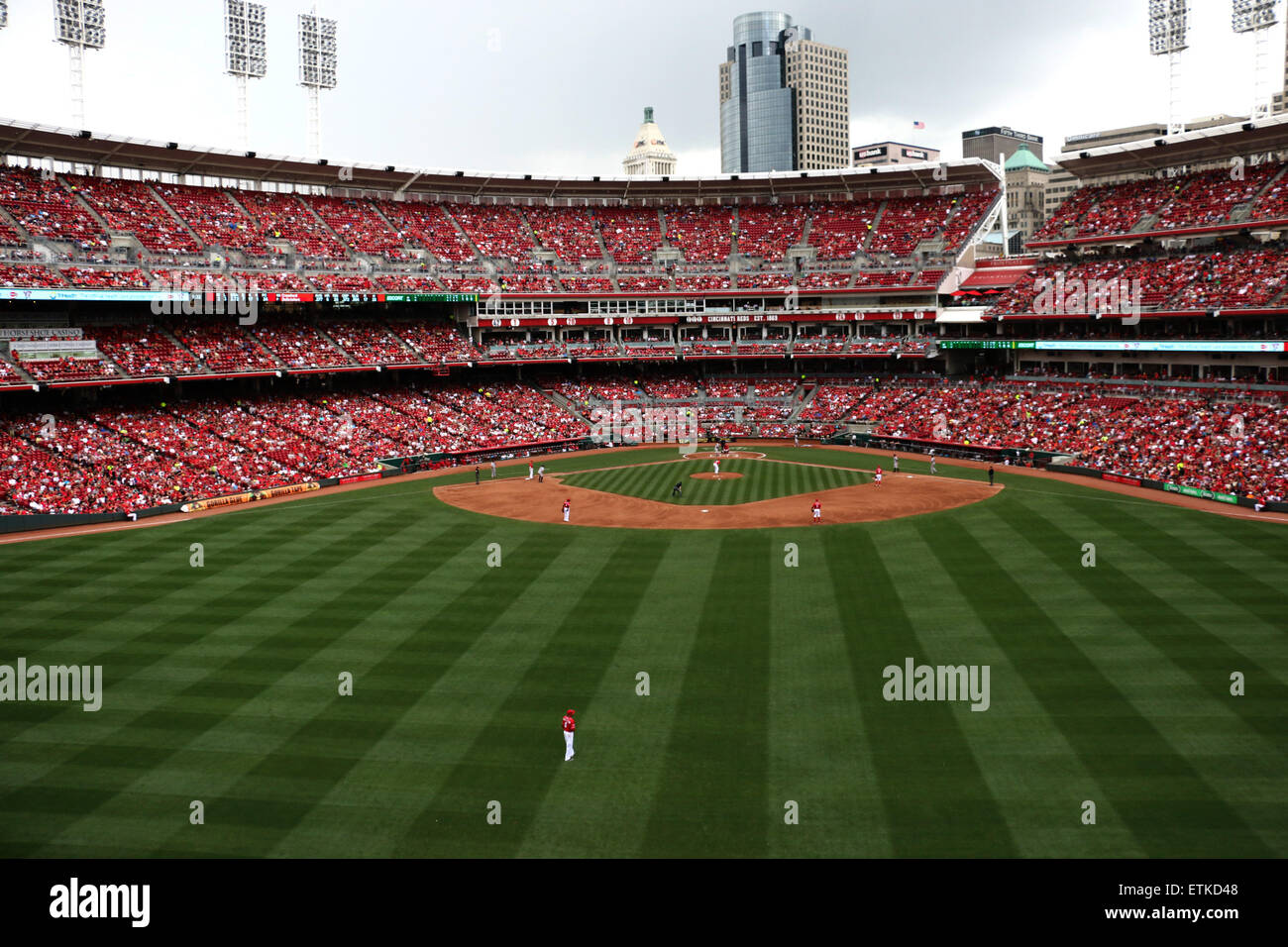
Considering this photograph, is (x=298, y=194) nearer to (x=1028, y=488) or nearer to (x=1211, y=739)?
(x=1028, y=488)

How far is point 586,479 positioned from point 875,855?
130 feet

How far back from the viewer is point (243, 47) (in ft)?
216

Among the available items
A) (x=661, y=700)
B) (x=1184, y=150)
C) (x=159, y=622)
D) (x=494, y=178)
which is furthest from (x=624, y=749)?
(x=494, y=178)

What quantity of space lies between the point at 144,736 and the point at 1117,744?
68.5ft

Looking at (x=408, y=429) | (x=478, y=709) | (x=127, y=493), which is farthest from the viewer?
(x=408, y=429)

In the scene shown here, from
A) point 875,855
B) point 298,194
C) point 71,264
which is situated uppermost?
point 298,194

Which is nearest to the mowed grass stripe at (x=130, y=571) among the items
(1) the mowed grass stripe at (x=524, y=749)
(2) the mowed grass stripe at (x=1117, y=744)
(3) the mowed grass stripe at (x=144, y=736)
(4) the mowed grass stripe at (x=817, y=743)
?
(3) the mowed grass stripe at (x=144, y=736)

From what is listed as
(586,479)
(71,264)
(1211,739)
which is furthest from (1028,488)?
(71,264)

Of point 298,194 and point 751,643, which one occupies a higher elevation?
point 298,194

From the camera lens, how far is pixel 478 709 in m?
20.4

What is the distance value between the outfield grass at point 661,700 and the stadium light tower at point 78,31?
3938 centimetres

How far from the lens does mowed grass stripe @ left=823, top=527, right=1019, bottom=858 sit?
1494 centimetres

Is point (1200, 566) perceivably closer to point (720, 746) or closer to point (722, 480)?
point (720, 746)

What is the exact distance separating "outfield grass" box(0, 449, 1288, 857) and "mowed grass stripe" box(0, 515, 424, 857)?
0.09 meters
